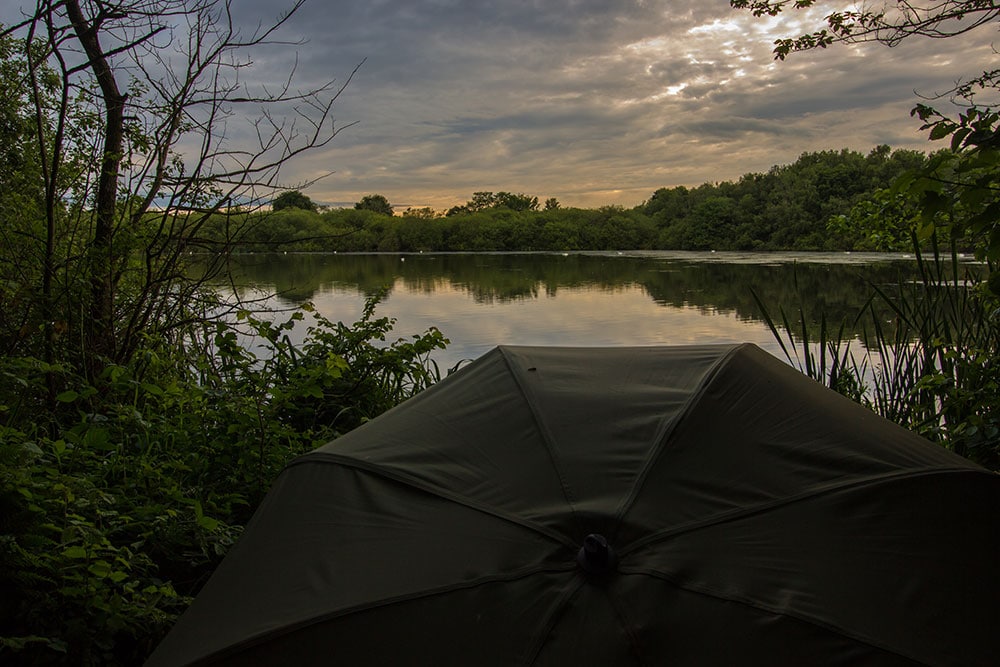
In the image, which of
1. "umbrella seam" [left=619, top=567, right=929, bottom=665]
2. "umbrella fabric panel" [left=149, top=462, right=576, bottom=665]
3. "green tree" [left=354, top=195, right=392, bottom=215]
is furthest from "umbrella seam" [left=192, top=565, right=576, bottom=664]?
"green tree" [left=354, top=195, right=392, bottom=215]

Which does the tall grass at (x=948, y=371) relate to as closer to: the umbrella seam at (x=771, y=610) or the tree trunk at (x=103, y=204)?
the umbrella seam at (x=771, y=610)

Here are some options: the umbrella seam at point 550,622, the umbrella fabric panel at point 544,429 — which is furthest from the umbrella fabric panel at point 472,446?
the umbrella seam at point 550,622

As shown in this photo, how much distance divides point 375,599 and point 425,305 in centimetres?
1232

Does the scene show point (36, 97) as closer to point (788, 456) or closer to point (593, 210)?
point (788, 456)

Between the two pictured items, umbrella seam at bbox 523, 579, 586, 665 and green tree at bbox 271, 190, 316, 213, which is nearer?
umbrella seam at bbox 523, 579, 586, 665

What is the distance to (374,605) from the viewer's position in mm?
917

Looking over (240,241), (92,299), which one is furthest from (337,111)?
(92,299)

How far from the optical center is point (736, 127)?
23.4 m

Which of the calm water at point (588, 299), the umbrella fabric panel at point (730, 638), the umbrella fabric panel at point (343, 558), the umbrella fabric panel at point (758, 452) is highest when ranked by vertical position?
the umbrella fabric panel at point (758, 452)

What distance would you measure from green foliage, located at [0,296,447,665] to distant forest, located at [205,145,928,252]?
72.6 feet

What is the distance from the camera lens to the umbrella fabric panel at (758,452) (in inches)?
40.1

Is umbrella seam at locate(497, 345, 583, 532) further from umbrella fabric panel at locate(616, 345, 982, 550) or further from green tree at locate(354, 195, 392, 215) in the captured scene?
green tree at locate(354, 195, 392, 215)

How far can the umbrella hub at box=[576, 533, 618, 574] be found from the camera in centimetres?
92

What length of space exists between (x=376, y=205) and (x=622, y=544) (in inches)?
1522
